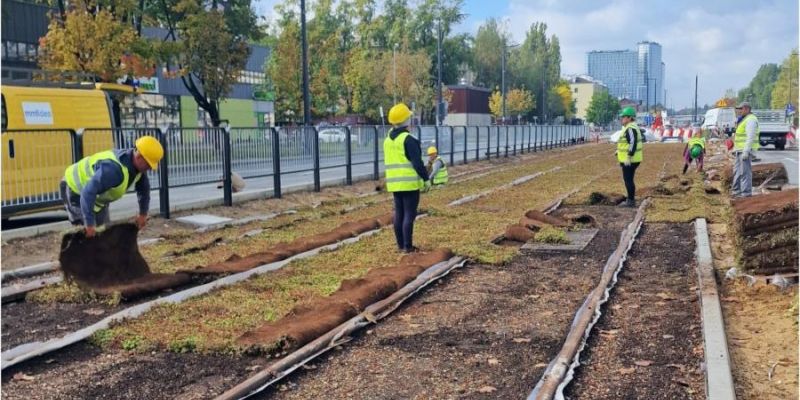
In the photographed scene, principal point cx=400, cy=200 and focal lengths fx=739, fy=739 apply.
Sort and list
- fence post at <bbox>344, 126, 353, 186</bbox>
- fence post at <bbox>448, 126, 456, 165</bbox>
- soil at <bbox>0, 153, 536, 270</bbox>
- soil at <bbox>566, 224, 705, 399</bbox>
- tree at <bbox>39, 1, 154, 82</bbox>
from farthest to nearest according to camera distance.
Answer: fence post at <bbox>448, 126, 456, 165</bbox>, tree at <bbox>39, 1, 154, 82</bbox>, fence post at <bbox>344, 126, 353, 186</bbox>, soil at <bbox>0, 153, 536, 270</bbox>, soil at <bbox>566, 224, 705, 399</bbox>

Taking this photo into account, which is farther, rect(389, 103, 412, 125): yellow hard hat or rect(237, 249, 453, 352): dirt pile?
rect(389, 103, 412, 125): yellow hard hat

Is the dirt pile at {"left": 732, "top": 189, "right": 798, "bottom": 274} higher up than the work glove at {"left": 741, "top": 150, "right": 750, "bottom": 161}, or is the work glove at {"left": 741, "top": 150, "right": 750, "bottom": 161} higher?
the work glove at {"left": 741, "top": 150, "right": 750, "bottom": 161}

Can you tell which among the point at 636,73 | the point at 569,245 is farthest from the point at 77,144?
the point at 636,73

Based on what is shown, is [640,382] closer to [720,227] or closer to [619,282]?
[619,282]

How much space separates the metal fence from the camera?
1117 cm

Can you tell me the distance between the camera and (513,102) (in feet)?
288

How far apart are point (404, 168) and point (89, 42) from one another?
18391 millimetres

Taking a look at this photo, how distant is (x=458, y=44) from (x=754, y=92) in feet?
249

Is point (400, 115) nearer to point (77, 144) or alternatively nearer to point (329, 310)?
point (329, 310)

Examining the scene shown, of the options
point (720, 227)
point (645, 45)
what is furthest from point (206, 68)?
point (645, 45)

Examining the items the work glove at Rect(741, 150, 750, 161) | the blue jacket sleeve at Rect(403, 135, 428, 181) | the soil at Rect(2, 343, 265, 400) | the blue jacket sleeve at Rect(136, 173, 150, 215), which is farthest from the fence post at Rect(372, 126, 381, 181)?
the soil at Rect(2, 343, 265, 400)

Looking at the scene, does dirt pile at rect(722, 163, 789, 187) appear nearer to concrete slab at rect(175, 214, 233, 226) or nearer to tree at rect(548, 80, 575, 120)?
concrete slab at rect(175, 214, 233, 226)

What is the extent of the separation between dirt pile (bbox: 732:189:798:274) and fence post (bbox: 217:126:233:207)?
383 inches

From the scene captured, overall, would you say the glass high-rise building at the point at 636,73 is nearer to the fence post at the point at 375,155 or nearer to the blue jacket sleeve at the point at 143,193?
the fence post at the point at 375,155
